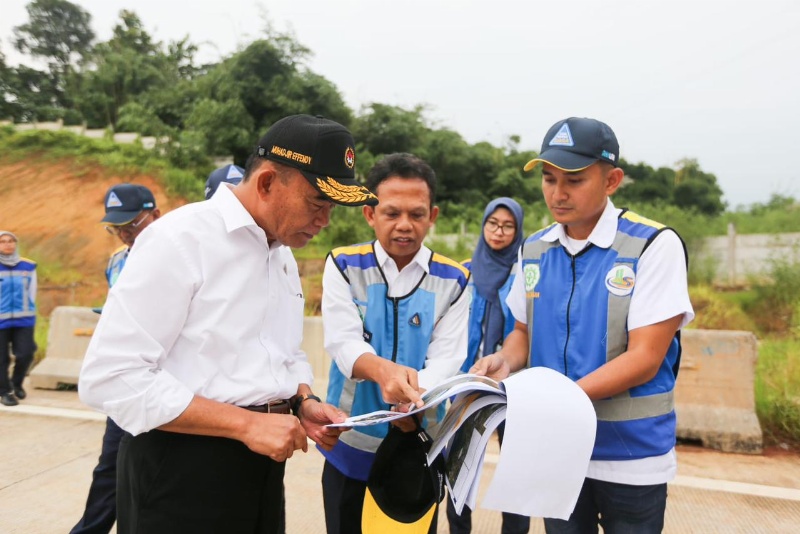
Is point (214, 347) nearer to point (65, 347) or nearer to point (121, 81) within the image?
point (65, 347)

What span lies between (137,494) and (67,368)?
5805 mm

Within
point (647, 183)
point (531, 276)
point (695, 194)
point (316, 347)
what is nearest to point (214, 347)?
point (531, 276)

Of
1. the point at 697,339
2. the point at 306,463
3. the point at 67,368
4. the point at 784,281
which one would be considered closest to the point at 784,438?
the point at 697,339

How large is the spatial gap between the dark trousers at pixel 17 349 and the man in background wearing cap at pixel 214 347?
18.1ft

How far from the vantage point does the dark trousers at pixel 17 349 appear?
19.8ft

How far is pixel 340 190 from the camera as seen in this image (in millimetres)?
1593

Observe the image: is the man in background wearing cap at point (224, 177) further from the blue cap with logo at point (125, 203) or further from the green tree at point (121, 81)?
the green tree at point (121, 81)

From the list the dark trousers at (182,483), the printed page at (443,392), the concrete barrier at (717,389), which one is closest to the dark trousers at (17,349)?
the dark trousers at (182,483)

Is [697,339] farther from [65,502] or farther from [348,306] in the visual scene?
[65,502]

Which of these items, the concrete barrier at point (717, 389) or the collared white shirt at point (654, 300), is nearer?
the collared white shirt at point (654, 300)

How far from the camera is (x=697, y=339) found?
15.5 ft

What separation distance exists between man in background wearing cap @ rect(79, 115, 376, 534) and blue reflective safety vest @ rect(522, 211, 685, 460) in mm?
778

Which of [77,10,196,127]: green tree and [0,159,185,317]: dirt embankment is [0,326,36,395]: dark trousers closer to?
[0,159,185,317]: dirt embankment

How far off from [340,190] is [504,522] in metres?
2.16
